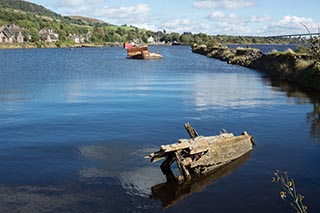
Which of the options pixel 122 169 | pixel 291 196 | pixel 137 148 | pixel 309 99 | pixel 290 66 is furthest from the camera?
pixel 290 66

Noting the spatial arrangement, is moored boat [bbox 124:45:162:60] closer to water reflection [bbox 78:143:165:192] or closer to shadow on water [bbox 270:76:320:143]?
shadow on water [bbox 270:76:320:143]

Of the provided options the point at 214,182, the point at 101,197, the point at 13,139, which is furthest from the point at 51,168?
the point at 214,182

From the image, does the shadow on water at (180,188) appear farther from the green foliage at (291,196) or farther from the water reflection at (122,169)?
the green foliage at (291,196)

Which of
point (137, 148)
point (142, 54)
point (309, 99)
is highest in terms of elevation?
point (137, 148)

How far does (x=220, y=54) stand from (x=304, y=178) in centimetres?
10040

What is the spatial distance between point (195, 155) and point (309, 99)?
2476cm

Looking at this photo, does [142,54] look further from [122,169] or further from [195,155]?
[195,155]

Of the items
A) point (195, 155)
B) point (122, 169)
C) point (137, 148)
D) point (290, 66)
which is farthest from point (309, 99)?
point (122, 169)

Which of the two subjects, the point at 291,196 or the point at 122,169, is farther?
the point at 122,169

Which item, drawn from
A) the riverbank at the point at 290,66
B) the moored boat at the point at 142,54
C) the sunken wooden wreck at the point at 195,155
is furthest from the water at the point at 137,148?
the moored boat at the point at 142,54

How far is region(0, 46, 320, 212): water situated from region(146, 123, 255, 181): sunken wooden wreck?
0.51 m

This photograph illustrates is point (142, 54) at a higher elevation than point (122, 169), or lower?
lower

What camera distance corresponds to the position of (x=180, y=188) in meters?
16.2

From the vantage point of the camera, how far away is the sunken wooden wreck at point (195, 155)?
16.7 m
